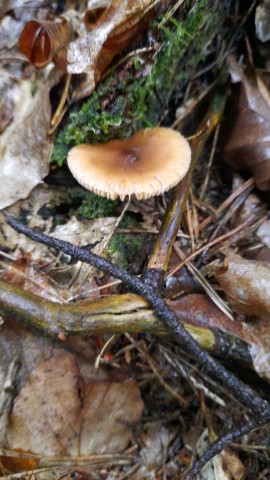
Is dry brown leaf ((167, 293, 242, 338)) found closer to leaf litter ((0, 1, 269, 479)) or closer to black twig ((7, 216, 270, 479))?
leaf litter ((0, 1, 269, 479))

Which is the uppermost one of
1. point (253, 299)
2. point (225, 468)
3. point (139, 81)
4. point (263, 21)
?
point (263, 21)

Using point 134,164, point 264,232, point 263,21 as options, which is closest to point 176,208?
point 134,164

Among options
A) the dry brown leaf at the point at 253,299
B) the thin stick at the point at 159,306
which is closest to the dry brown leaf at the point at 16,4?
the thin stick at the point at 159,306

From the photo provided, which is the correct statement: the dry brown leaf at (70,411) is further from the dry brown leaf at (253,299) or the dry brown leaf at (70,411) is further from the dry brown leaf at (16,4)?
the dry brown leaf at (16,4)

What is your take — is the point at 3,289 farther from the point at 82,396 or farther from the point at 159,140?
the point at 159,140

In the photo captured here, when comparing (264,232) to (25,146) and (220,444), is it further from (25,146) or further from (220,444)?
(25,146)

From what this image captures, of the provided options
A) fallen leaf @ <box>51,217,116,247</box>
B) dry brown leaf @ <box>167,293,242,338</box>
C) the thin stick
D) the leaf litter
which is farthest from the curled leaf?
dry brown leaf @ <box>167,293,242,338</box>
